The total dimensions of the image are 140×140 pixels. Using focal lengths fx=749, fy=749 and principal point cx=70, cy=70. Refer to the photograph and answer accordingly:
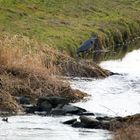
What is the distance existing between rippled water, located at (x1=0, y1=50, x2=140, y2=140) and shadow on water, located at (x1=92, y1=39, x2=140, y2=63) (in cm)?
190

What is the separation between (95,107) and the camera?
1116 inches

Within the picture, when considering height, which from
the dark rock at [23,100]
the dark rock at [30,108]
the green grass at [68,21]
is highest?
the green grass at [68,21]

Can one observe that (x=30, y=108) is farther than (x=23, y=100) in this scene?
No

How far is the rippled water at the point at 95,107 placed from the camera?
75.3 feet

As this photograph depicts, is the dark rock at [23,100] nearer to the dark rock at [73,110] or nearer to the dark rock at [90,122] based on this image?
the dark rock at [73,110]

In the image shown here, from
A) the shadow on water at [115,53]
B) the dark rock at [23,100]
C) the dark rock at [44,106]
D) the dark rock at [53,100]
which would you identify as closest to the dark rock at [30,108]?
the dark rock at [44,106]

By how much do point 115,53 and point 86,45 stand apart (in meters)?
2.79

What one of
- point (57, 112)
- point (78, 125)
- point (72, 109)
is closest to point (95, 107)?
point (72, 109)

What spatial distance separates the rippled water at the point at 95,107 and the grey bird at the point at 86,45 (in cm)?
240

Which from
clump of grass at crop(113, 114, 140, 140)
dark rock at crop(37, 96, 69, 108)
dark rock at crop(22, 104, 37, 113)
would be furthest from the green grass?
clump of grass at crop(113, 114, 140, 140)

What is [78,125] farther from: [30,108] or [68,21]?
[68,21]

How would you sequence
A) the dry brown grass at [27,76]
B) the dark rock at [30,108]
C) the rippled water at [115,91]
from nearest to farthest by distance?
the dark rock at [30,108], the rippled water at [115,91], the dry brown grass at [27,76]

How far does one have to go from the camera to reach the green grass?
44.1m

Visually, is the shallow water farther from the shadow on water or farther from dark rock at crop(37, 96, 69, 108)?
the shadow on water
